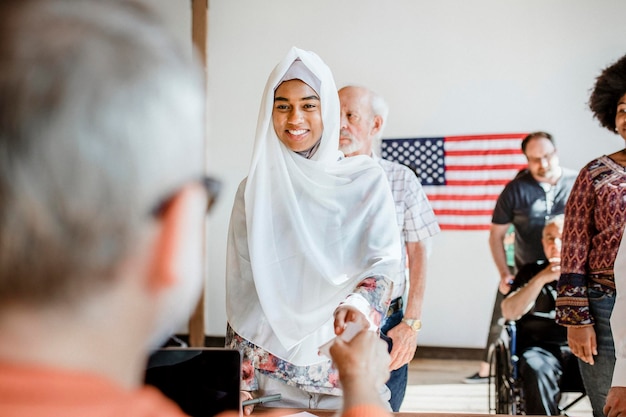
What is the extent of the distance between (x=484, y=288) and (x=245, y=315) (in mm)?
4605

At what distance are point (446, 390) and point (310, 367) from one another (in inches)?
141

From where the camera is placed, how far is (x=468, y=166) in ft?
20.0

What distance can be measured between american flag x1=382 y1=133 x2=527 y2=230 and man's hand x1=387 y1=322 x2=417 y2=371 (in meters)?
3.68

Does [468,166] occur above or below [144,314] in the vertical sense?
above

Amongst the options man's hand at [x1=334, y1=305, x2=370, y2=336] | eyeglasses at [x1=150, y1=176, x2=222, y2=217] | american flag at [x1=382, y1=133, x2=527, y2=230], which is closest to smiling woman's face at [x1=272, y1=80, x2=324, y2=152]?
man's hand at [x1=334, y1=305, x2=370, y2=336]

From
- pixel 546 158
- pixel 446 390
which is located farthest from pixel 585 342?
pixel 446 390

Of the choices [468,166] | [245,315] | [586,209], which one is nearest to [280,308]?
[245,315]

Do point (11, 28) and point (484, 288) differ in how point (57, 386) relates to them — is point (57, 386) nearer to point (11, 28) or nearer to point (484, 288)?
point (11, 28)

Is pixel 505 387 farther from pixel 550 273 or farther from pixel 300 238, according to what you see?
pixel 300 238

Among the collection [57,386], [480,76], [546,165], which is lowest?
[57,386]

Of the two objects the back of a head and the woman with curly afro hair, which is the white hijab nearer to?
the woman with curly afro hair

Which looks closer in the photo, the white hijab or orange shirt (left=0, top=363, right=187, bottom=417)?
orange shirt (left=0, top=363, right=187, bottom=417)

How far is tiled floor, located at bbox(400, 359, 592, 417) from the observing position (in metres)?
4.54

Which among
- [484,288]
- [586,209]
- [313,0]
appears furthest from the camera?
[313,0]
